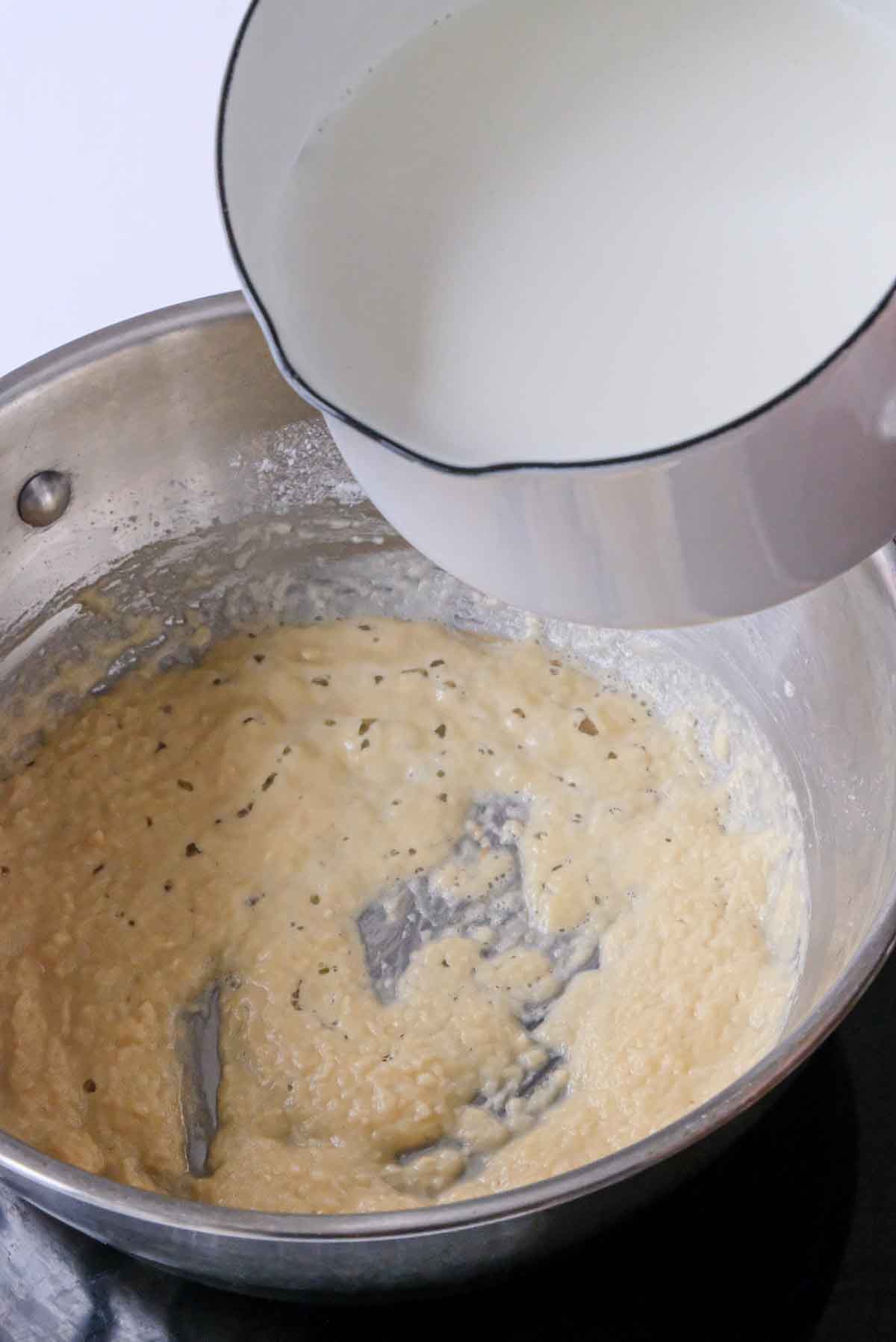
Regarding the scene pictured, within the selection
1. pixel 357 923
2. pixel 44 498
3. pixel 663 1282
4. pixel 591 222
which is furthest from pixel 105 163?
pixel 663 1282

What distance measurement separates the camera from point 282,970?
1204 millimetres

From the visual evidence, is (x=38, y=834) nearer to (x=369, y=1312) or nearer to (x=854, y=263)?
(x=369, y=1312)

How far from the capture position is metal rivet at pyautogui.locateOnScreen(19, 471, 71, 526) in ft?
4.06

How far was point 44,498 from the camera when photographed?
1.25 metres

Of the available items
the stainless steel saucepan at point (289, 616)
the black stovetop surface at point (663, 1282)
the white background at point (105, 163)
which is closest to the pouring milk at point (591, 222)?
the stainless steel saucepan at point (289, 616)

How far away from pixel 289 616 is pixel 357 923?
12.2 inches

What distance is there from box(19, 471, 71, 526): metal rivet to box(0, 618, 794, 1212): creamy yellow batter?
0.17 m

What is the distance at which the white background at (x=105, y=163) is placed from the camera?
1640 mm

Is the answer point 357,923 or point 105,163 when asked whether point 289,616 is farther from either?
point 105,163

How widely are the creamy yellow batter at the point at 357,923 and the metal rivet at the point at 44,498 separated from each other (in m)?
0.17

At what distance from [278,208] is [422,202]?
7 centimetres

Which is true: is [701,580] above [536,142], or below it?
below

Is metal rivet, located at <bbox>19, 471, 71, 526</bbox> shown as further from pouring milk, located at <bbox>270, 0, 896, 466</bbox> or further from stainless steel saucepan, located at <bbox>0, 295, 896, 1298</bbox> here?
pouring milk, located at <bbox>270, 0, 896, 466</bbox>

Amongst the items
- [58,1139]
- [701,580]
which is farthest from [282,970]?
[701,580]
